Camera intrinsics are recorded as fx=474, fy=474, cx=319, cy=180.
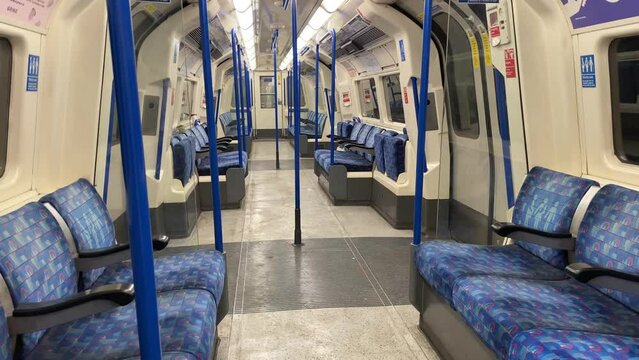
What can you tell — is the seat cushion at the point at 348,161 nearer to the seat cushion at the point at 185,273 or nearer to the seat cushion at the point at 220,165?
the seat cushion at the point at 220,165

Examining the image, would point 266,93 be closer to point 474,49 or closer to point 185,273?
point 474,49

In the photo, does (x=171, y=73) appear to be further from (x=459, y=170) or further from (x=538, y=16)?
(x=538, y=16)

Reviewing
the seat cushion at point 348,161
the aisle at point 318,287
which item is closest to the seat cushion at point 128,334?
the aisle at point 318,287

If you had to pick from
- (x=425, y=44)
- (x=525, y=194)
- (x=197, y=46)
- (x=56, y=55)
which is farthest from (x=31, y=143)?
(x=197, y=46)

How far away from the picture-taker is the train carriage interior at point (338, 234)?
185cm

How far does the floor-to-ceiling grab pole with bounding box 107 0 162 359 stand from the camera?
118 cm

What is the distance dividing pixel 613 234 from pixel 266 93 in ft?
53.4

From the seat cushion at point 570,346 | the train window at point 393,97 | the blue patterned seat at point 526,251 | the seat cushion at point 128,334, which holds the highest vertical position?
the train window at point 393,97

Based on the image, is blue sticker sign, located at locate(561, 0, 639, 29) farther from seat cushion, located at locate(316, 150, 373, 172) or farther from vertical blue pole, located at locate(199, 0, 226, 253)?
seat cushion, located at locate(316, 150, 373, 172)

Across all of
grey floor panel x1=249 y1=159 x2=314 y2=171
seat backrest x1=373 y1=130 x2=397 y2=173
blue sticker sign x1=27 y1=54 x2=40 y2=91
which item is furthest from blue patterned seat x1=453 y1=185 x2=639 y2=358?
grey floor panel x1=249 y1=159 x2=314 y2=171

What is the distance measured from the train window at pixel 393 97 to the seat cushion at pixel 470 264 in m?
4.87

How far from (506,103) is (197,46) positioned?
526 centimetres

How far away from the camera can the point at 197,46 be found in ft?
24.2

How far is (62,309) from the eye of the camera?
69.6 inches
